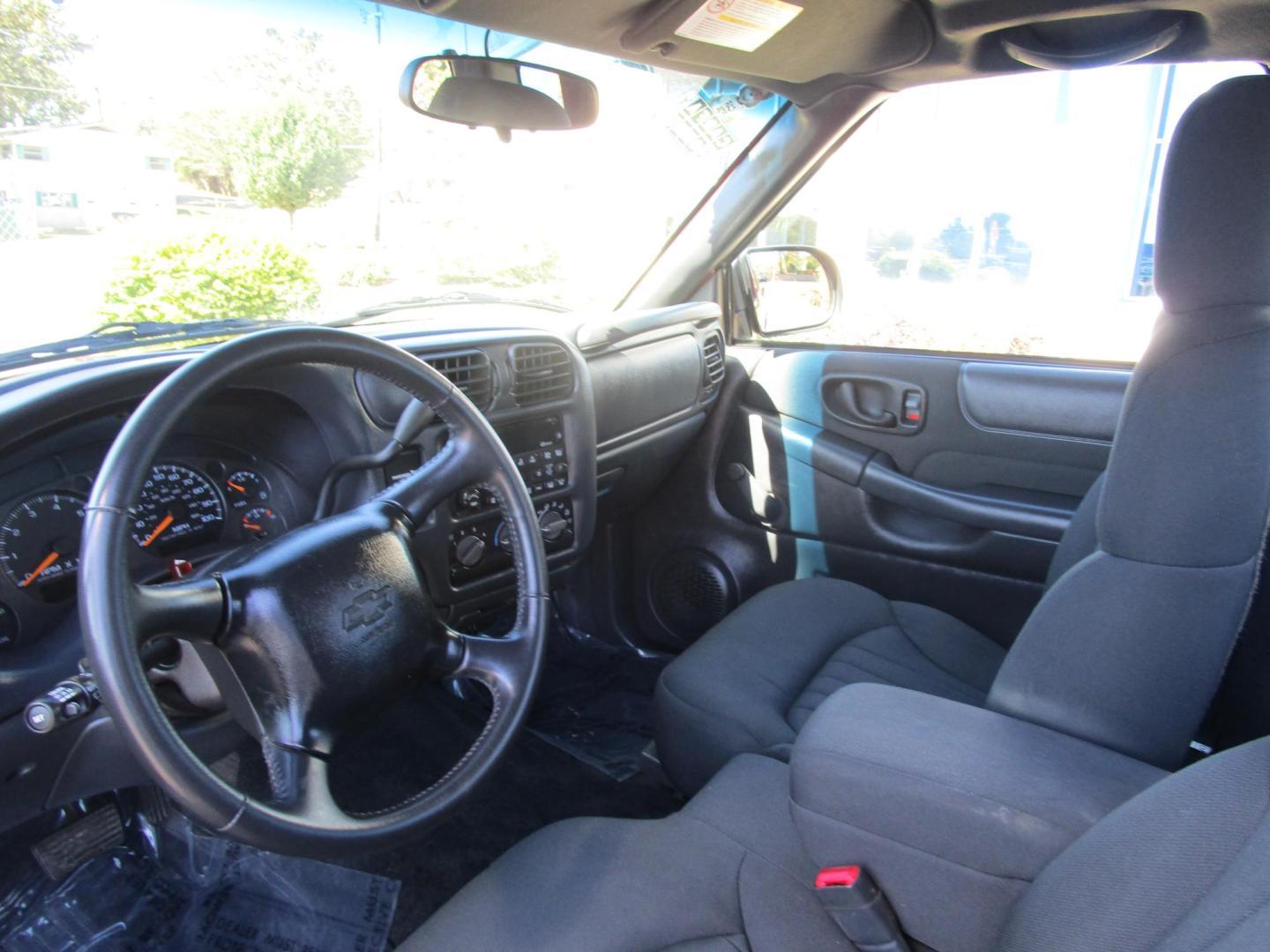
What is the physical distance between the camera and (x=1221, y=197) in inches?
46.6

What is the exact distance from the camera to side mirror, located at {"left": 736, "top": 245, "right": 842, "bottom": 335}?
291 centimetres

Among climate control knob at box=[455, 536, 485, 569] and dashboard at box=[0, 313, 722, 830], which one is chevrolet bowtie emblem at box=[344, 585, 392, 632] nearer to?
dashboard at box=[0, 313, 722, 830]

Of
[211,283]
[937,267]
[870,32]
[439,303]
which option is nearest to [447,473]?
[211,283]

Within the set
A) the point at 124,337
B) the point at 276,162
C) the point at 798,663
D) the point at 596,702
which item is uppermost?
the point at 276,162

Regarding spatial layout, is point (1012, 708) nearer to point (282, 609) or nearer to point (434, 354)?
point (282, 609)

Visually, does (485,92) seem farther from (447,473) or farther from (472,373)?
(447,473)

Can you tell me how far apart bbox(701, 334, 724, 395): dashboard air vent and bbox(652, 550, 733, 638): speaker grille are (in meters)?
0.50

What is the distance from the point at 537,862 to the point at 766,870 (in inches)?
12.0

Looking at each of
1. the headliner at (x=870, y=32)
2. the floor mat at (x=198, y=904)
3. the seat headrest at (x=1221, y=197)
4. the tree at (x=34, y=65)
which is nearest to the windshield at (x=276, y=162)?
the tree at (x=34, y=65)

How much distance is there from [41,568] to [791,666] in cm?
128

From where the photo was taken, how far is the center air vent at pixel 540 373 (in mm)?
1996

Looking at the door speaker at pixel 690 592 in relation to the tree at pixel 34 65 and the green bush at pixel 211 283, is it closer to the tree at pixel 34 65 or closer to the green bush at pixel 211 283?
the green bush at pixel 211 283

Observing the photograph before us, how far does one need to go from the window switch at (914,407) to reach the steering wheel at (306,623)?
4.93 ft

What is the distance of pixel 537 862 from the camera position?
1297 mm
